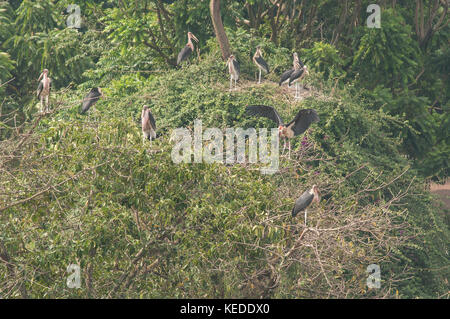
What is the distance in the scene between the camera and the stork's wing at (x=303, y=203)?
7.45 m

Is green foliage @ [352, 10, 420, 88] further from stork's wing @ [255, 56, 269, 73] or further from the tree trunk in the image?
the tree trunk

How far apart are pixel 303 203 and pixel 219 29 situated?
689 cm

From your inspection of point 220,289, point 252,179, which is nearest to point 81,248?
point 220,289

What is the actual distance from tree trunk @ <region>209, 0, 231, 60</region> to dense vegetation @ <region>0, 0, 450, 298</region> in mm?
181

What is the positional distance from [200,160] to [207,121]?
4.71 metres

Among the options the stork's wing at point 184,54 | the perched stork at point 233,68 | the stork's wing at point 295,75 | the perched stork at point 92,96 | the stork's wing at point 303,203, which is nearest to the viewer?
the stork's wing at point 303,203

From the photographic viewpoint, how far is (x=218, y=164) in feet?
26.2

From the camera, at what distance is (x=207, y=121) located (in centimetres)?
1233

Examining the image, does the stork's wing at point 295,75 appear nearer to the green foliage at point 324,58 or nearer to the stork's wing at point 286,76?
the stork's wing at point 286,76

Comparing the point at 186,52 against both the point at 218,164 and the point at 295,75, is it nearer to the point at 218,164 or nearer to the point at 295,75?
the point at 295,75

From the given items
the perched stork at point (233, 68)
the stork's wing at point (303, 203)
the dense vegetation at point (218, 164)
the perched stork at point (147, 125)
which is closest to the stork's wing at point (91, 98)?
the dense vegetation at point (218, 164)

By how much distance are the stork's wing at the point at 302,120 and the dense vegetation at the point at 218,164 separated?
46cm

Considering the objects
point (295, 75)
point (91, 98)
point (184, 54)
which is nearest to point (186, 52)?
point (184, 54)

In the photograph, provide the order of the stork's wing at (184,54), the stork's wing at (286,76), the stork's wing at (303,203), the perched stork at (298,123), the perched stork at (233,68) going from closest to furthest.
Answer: the stork's wing at (303,203) < the perched stork at (298,123) < the stork's wing at (286,76) < the perched stork at (233,68) < the stork's wing at (184,54)
